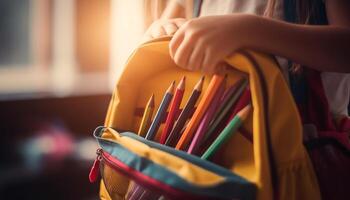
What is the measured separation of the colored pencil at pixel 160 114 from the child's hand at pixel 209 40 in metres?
0.07

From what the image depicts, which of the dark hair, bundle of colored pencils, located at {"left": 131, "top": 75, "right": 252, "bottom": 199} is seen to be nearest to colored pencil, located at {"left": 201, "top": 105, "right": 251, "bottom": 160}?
bundle of colored pencils, located at {"left": 131, "top": 75, "right": 252, "bottom": 199}

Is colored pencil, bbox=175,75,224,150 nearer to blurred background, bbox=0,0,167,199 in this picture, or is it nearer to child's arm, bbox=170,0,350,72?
child's arm, bbox=170,0,350,72

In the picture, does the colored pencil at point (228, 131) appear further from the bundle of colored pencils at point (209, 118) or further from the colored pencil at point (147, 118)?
the colored pencil at point (147, 118)

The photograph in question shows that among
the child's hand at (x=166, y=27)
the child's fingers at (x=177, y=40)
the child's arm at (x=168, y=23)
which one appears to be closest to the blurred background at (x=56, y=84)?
the child's arm at (x=168, y=23)

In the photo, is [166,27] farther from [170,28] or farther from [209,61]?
[209,61]

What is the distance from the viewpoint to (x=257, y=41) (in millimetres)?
305

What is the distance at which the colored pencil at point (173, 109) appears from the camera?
370mm

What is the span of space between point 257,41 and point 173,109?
0.38 feet

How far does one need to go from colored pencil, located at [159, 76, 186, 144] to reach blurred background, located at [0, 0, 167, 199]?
24cm

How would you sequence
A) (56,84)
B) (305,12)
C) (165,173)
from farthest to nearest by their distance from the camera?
1. (56,84)
2. (305,12)
3. (165,173)

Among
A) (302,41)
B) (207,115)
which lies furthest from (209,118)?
(302,41)

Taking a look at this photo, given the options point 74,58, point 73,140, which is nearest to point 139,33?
point 74,58

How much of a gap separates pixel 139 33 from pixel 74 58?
177 mm

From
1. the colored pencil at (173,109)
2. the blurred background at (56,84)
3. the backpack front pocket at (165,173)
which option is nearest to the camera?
the backpack front pocket at (165,173)
